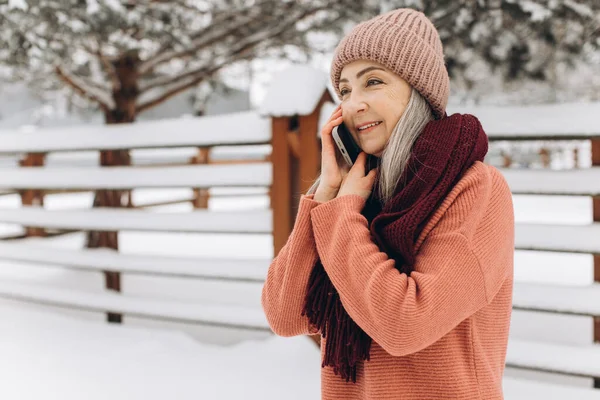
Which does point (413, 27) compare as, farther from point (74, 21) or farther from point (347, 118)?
point (74, 21)

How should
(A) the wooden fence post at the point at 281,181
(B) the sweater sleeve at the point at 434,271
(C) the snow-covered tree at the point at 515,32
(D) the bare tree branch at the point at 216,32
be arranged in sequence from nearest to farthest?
1. (B) the sweater sleeve at the point at 434,271
2. (A) the wooden fence post at the point at 281,181
3. (C) the snow-covered tree at the point at 515,32
4. (D) the bare tree branch at the point at 216,32

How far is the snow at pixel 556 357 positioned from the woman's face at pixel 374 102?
179 cm

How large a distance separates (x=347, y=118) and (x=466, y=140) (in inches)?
11.8

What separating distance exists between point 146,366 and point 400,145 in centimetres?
233

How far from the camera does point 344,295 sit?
1102mm

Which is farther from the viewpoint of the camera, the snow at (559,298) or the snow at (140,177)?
the snow at (140,177)

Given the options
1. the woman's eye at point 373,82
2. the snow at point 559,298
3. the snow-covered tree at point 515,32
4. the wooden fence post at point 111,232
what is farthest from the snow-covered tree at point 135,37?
the snow at point 559,298

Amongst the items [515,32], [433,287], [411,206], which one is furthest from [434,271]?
[515,32]

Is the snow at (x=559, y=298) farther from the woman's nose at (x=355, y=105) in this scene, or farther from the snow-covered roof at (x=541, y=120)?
the woman's nose at (x=355, y=105)

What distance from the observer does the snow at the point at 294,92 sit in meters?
2.67

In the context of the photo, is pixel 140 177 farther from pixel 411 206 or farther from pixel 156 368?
pixel 411 206

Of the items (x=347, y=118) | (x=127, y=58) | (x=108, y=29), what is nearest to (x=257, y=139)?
(x=108, y=29)

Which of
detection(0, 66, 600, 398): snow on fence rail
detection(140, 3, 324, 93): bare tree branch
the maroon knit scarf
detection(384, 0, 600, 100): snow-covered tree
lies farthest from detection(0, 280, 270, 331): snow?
detection(140, 3, 324, 93): bare tree branch

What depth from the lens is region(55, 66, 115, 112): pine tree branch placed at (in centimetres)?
478
